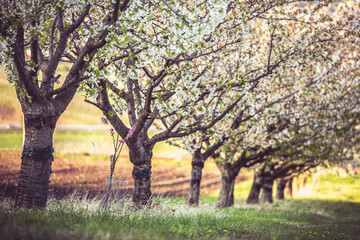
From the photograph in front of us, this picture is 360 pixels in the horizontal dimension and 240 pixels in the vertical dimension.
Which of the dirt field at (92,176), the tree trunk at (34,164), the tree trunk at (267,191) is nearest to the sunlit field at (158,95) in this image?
the tree trunk at (34,164)

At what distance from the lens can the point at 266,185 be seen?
25.8 m

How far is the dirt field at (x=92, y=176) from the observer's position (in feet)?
41.4

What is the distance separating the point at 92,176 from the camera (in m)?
21.1

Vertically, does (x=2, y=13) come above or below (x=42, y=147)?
above

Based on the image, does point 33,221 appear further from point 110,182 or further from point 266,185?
point 266,185

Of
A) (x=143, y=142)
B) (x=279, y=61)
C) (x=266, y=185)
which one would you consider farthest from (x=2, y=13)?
(x=266, y=185)

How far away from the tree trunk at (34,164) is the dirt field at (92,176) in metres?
1.17

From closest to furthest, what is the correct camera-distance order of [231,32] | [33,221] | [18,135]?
[33,221], [231,32], [18,135]

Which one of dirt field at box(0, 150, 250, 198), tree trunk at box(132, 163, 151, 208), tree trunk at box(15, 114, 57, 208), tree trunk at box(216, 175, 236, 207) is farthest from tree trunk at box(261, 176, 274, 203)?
tree trunk at box(15, 114, 57, 208)

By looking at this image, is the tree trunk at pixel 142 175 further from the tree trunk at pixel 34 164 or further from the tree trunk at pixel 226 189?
the tree trunk at pixel 226 189

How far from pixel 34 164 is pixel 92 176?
13.6 metres

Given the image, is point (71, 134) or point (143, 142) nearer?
point (143, 142)

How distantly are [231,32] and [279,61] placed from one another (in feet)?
5.75

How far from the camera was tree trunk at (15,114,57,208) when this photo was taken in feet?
→ 26.0
